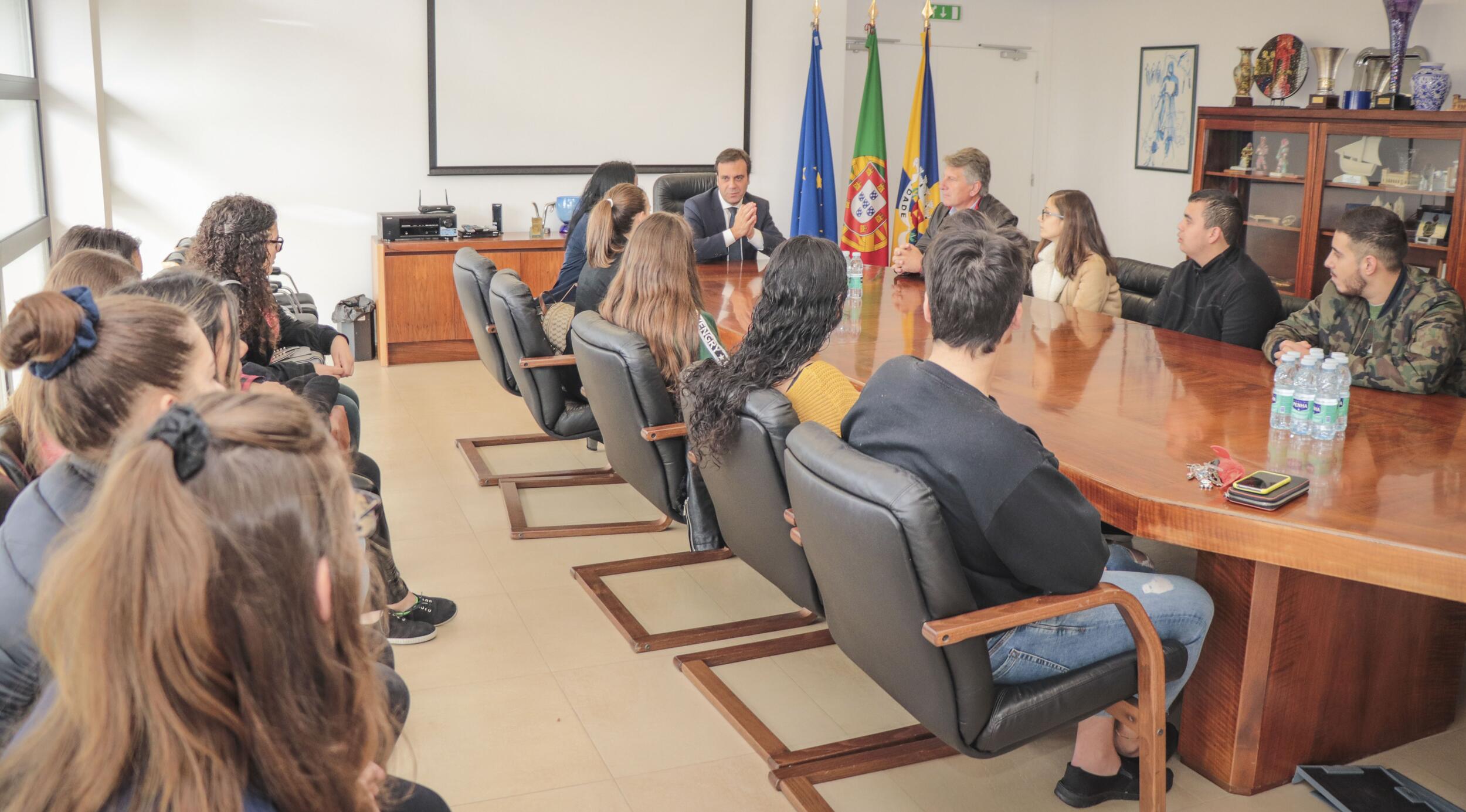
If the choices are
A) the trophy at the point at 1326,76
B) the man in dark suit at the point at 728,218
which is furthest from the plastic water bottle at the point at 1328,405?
the trophy at the point at 1326,76

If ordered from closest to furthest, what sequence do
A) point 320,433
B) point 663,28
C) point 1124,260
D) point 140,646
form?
point 140,646, point 320,433, point 1124,260, point 663,28

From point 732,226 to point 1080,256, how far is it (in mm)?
1804

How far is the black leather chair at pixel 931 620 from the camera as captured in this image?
1920mm

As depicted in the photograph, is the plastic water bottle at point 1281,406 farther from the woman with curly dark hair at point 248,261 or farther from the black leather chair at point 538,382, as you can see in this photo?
the woman with curly dark hair at point 248,261

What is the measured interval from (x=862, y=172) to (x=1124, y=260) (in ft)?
7.30

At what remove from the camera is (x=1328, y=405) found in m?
2.66

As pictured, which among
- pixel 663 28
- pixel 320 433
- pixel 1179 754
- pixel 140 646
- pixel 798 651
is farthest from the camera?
pixel 663 28

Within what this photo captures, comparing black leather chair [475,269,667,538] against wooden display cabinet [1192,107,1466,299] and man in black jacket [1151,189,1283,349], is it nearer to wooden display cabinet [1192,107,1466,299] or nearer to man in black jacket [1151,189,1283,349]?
man in black jacket [1151,189,1283,349]

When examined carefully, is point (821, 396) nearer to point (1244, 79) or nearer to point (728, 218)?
point (728, 218)

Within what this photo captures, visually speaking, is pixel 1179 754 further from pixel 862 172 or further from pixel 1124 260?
pixel 862 172

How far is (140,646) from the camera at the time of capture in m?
1.00

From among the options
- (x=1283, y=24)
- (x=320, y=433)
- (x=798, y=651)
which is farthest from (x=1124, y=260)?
(x=320, y=433)

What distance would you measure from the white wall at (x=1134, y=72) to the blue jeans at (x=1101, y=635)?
235 inches

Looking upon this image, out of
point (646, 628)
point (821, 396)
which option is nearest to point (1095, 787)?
point (821, 396)
